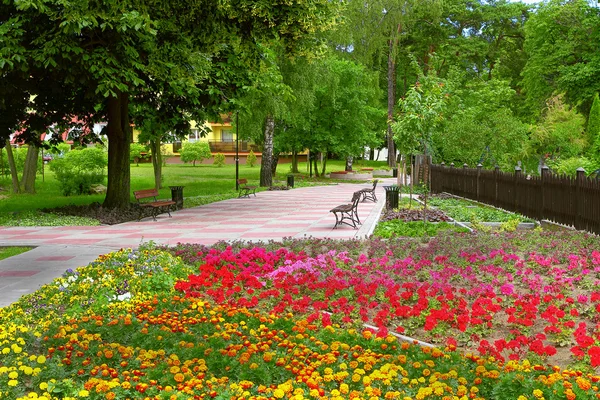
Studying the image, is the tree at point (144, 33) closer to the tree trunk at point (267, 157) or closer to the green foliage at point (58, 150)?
the green foliage at point (58, 150)

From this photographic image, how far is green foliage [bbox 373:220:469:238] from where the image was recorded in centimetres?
1351

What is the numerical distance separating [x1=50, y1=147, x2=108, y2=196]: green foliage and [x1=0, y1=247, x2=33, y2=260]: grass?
1546 cm

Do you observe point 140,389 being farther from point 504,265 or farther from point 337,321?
point 504,265

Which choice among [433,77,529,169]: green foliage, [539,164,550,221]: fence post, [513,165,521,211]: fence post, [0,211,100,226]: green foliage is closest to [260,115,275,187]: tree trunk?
[433,77,529,169]: green foliage

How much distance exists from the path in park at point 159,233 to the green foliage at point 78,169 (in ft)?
27.5

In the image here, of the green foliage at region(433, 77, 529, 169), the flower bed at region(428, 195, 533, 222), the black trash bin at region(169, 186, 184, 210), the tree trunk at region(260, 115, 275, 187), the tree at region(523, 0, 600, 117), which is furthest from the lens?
the tree at region(523, 0, 600, 117)

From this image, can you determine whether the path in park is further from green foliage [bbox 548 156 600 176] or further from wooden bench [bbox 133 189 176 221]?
green foliage [bbox 548 156 600 176]

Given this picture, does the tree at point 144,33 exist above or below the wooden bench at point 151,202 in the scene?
above

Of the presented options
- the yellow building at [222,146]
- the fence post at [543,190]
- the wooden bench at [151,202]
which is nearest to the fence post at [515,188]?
the fence post at [543,190]

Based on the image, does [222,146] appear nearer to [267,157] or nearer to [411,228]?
[267,157]

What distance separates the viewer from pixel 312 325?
6.53 meters

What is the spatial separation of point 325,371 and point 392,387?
1.69 feet

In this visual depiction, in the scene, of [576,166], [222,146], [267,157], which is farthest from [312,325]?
[222,146]

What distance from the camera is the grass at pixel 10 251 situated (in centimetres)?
1209
